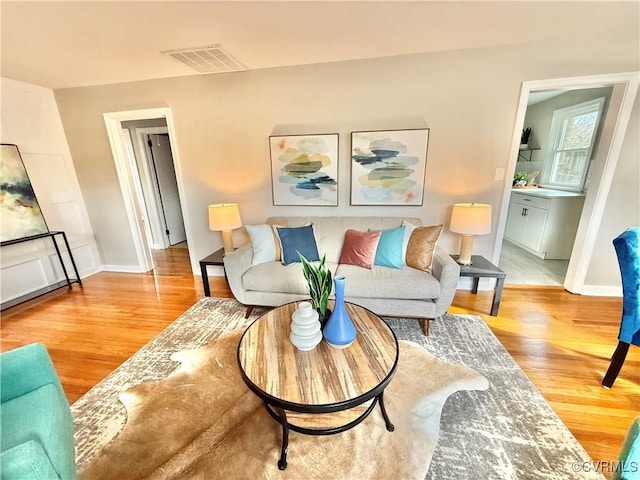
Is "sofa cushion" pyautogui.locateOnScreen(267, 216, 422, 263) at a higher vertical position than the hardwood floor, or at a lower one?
higher

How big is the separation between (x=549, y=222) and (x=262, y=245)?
3.95 m

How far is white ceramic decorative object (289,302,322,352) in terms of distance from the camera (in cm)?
132

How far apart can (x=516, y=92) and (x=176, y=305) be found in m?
3.98

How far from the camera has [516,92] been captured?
242 centimetres

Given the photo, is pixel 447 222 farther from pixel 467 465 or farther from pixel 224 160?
pixel 224 160

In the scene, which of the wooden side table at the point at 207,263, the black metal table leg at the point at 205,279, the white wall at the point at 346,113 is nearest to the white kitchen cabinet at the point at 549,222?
the white wall at the point at 346,113

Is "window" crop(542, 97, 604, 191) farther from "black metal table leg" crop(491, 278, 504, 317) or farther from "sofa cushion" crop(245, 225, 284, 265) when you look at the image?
"sofa cushion" crop(245, 225, 284, 265)

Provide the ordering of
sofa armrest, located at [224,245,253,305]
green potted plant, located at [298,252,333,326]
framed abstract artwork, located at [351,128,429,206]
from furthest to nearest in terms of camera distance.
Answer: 1. framed abstract artwork, located at [351,128,429,206]
2. sofa armrest, located at [224,245,253,305]
3. green potted plant, located at [298,252,333,326]

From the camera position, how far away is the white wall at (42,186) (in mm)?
2850

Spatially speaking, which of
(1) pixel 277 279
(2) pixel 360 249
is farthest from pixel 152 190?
(2) pixel 360 249

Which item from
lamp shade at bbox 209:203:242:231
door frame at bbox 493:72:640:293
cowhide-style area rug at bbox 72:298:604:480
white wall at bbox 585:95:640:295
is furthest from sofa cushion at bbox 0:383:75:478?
white wall at bbox 585:95:640:295

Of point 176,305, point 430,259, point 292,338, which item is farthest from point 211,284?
point 430,259

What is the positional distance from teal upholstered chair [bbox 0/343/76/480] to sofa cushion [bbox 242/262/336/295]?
1340 millimetres

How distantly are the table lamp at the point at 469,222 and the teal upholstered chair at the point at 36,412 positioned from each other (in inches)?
111
